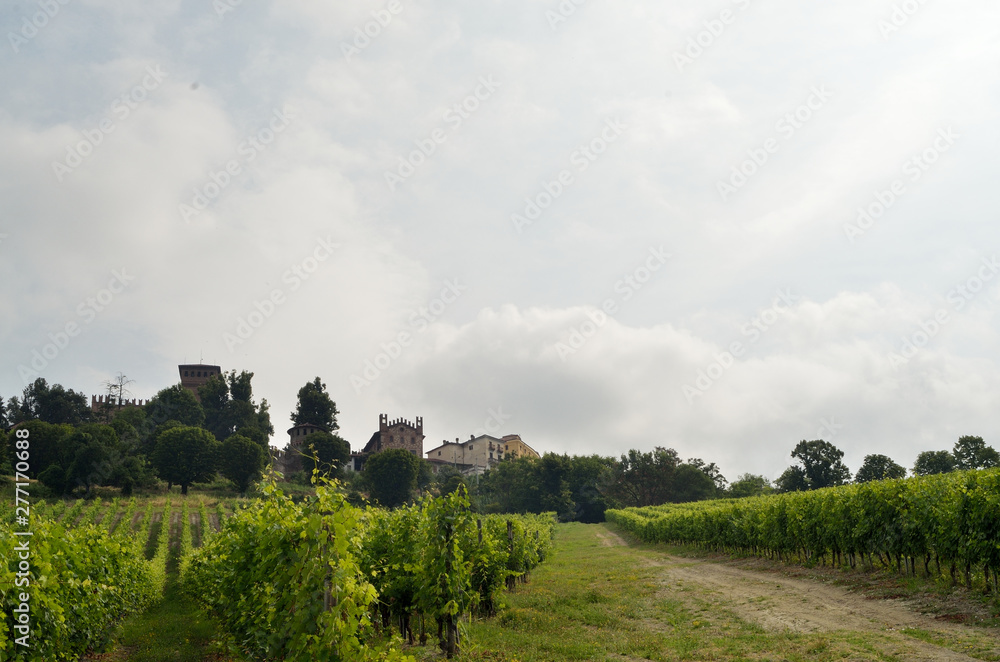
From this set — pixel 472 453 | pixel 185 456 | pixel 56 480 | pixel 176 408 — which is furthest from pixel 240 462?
pixel 472 453

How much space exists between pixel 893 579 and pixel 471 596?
1171cm

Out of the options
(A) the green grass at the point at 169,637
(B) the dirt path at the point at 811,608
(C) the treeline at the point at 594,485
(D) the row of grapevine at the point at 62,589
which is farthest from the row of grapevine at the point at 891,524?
(C) the treeline at the point at 594,485

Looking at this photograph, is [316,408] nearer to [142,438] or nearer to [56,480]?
[142,438]

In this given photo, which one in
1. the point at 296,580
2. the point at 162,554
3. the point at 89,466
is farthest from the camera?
the point at 89,466

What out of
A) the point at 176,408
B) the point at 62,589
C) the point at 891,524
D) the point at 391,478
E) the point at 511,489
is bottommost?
the point at 511,489

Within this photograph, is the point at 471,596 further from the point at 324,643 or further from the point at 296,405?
the point at 296,405

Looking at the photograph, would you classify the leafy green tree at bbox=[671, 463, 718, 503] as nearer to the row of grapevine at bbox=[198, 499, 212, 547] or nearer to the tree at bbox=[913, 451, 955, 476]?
the tree at bbox=[913, 451, 955, 476]

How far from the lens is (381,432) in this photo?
120250 millimetres

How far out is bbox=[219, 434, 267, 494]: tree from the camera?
76688mm

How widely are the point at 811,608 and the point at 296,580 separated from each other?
474 inches

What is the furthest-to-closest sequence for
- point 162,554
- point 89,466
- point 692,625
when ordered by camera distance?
point 89,466 → point 162,554 → point 692,625

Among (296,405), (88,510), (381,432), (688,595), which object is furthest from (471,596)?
(381,432)

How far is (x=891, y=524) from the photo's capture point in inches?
618

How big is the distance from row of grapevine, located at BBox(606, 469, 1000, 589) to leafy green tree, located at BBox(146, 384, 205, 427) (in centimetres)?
9195
